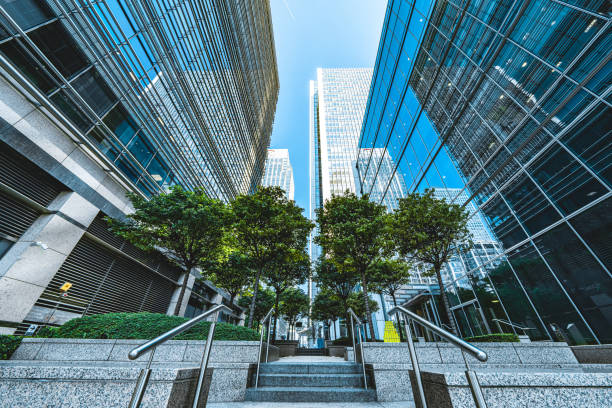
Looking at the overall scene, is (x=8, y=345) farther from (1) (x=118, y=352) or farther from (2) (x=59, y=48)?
(2) (x=59, y=48)

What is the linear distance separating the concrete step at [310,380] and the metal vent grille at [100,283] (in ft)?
32.8

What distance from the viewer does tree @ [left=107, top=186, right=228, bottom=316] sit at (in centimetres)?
1007

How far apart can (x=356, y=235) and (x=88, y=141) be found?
1299cm

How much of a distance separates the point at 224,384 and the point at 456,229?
33.3 feet

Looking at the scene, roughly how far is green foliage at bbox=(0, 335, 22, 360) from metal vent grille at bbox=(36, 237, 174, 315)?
381 cm

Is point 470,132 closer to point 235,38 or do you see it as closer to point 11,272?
point 11,272

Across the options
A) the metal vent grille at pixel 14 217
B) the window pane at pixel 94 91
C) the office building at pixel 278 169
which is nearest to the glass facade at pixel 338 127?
the office building at pixel 278 169

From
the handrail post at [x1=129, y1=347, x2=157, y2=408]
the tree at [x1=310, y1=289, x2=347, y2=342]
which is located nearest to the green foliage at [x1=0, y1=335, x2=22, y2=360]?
the handrail post at [x1=129, y1=347, x2=157, y2=408]

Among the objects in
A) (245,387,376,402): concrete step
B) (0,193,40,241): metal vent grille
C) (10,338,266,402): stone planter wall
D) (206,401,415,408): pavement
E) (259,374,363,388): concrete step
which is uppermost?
(0,193,40,241): metal vent grille

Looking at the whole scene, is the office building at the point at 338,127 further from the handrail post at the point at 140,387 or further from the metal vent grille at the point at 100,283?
the handrail post at the point at 140,387

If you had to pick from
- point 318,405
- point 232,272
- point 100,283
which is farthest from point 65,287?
point 318,405

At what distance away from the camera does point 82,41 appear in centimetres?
1015

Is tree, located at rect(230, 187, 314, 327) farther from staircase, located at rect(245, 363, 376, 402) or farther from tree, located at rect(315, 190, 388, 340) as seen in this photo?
Result: staircase, located at rect(245, 363, 376, 402)

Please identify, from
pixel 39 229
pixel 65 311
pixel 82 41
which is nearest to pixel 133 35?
pixel 82 41
